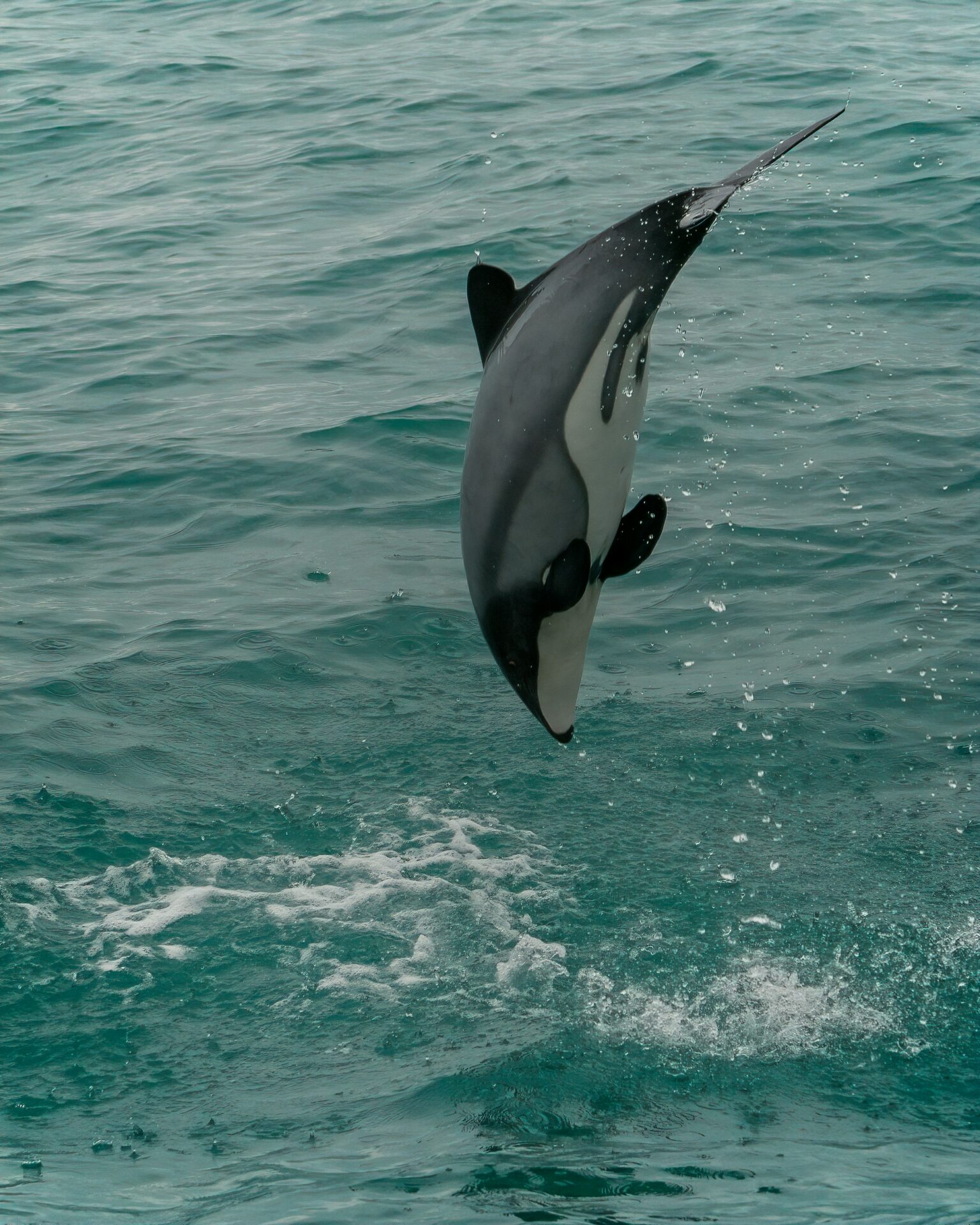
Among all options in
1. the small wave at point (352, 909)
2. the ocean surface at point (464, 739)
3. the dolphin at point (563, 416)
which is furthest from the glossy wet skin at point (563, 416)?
the small wave at point (352, 909)

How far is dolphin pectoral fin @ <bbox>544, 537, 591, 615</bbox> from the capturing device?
4.43 metres

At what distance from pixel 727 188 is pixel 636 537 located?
1107 mm

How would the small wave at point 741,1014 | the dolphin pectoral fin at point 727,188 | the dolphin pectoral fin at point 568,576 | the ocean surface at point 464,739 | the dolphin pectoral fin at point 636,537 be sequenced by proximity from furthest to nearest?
the small wave at point 741,1014 < the ocean surface at point 464,739 < the dolphin pectoral fin at point 636,537 < the dolphin pectoral fin at point 568,576 < the dolphin pectoral fin at point 727,188

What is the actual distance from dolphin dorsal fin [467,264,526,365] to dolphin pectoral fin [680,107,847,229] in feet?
1.94

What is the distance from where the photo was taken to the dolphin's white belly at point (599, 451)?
14.3 ft

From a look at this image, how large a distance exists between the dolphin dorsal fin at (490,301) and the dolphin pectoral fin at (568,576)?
0.68 m

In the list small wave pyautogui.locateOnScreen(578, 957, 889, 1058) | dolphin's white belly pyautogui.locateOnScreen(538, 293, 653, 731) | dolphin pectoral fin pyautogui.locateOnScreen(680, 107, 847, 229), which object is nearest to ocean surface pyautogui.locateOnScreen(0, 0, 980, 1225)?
small wave pyautogui.locateOnScreen(578, 957, 889, 1058)

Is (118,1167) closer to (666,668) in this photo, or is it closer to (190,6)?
(666,668)

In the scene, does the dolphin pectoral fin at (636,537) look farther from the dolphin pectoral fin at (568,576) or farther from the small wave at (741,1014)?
the small wave at (741,1014)

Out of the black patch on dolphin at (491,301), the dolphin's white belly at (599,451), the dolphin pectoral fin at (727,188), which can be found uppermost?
the dolphin pectoral fin at (727,188)

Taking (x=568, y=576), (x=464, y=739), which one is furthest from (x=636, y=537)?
(x=464, y=739)

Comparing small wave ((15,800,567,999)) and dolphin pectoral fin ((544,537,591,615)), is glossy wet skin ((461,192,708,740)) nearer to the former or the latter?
dolphin pectoral fin ((544,537,591,615))

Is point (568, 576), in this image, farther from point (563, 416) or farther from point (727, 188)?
point (727, 188)

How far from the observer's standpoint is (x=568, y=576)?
4422 millimetres
